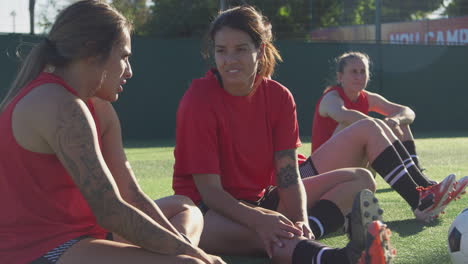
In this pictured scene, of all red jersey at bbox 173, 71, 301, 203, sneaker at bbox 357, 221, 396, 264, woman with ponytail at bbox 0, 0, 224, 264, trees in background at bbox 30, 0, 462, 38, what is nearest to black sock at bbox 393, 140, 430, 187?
red jersey at bbox 173, 71, 301, 203

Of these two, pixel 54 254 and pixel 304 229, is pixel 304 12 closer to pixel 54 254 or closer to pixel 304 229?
pixel 304 229

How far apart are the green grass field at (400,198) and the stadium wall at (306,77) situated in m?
0.90

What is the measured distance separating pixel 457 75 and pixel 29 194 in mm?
14886

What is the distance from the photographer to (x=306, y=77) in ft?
46.3

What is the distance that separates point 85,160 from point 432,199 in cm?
263

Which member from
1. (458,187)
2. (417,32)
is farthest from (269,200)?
(417,32)

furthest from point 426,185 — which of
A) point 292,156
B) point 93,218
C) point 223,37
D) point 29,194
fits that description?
point 29,194

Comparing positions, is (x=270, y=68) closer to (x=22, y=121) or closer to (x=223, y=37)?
(x=223, y=37)

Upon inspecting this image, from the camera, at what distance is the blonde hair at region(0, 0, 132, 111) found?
2.18m

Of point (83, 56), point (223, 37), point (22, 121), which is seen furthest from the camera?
point (223, 37)

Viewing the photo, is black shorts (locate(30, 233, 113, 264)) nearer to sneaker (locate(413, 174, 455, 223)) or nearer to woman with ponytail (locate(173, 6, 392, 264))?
woman with ponytail (locate(173, 6, 392, 264))

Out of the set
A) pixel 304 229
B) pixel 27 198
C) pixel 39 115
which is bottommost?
pixel 304 229

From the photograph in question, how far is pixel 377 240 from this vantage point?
2254 mm

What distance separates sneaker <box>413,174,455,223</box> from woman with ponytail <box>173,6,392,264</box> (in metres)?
0.73
